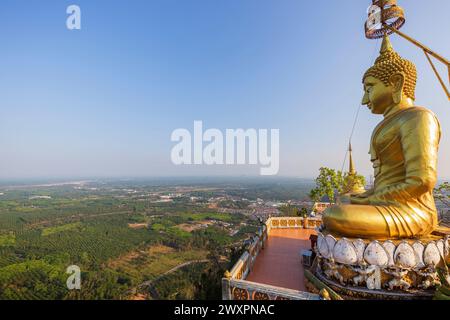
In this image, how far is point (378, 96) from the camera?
242 inches

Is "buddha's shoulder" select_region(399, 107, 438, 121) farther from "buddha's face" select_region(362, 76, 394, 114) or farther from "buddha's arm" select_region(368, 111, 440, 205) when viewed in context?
"buddha's face" select_region(362, 76, 394, 114)

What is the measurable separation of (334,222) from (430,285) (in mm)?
2131

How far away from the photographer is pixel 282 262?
7.47 m

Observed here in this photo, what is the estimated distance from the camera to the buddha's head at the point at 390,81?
5961 mm

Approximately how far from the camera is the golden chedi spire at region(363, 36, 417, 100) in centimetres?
597

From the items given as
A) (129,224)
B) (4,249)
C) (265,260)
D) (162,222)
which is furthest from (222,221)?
(265,260)

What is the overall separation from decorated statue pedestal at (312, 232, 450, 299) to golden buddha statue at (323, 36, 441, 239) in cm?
22

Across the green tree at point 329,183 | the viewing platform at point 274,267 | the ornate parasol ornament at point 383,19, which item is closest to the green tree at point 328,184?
the green tree at point 329,183

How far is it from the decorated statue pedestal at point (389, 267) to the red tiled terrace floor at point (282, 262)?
4.53 ft

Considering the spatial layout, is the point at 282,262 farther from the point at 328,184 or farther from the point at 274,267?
the point at 328,184

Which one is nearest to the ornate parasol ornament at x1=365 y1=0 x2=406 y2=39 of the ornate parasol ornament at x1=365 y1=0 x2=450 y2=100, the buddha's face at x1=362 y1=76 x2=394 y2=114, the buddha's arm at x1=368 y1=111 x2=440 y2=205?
the ornate parasol ornament at x1=365 y1=0 x2=450 y2=100

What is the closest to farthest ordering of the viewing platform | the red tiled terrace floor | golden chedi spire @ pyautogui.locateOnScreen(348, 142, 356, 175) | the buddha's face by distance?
the viewing platform
the buddha's face
the red tiled terrace floor
golden chedi spire @ pyautogui.locateOnScreen(348, 142, 356, 175)

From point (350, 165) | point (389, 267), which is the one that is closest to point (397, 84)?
point (389, 267)

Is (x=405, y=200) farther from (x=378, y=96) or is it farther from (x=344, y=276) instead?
(x=378, y=96)
